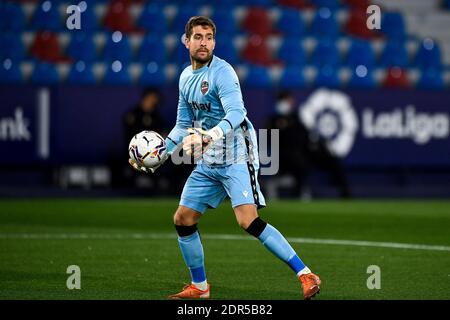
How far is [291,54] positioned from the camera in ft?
70.5

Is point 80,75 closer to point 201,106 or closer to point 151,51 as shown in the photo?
point 151,51

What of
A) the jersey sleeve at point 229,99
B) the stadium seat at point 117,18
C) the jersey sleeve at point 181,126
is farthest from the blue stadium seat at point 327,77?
the jersey sleeve at point 229,99

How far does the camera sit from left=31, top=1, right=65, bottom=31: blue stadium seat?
20141 mm

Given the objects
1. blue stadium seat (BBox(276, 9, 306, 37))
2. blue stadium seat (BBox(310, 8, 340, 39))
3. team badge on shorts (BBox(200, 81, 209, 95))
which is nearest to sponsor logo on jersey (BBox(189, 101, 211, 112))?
team badge on shorts (BBox(200, 81, 209, 95))

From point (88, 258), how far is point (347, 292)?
3.20 meters

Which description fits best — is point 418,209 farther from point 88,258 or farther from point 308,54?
point 88,258

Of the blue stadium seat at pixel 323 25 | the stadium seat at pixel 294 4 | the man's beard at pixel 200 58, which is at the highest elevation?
the stadium seat at pixel 294 4

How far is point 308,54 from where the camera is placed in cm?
2188

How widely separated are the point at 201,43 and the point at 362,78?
1369cm

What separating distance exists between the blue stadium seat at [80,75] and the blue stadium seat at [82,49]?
213 millimetres

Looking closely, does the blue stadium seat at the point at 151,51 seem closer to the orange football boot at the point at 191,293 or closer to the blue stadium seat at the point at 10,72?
the blue stadium seat at the point at 10,72

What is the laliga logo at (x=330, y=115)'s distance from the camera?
20047 mm

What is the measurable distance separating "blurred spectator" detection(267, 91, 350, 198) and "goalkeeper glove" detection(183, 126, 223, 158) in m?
11.5
